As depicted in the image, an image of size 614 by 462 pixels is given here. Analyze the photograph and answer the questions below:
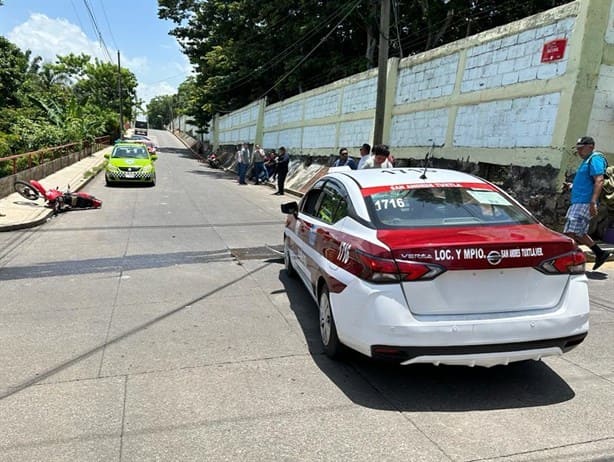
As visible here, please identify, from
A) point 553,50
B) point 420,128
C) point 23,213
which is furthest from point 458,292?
point 23,213

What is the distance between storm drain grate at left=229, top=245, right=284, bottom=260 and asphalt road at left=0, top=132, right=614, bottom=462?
59.4 inches

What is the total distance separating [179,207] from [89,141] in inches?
850

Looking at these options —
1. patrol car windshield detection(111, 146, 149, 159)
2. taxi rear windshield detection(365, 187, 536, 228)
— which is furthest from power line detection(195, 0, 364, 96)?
taxi rear windshield detection(365, 187, 536, 228)

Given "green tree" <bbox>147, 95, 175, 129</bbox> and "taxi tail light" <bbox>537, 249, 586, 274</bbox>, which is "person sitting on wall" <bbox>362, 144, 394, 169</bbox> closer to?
"taxi tail light" <bbox>537, 249, 586, 274</bbox>

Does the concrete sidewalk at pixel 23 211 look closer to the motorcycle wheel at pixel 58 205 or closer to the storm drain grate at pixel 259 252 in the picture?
the motorcycle wheel at pixel 58 205

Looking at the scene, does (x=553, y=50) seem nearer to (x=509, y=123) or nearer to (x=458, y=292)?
(x=509, y=123)

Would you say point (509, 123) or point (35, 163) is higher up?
point (509, 123)

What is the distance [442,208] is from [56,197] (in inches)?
429

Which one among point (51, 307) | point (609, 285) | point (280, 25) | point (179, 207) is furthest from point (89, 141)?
point (609, 285)

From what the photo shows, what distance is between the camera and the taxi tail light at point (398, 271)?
3.22m

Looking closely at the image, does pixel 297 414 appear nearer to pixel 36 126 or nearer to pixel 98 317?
pixel 98 317

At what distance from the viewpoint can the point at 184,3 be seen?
41156 mm

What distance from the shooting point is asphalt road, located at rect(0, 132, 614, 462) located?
288 centimetres

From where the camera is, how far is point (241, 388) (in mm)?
3594
